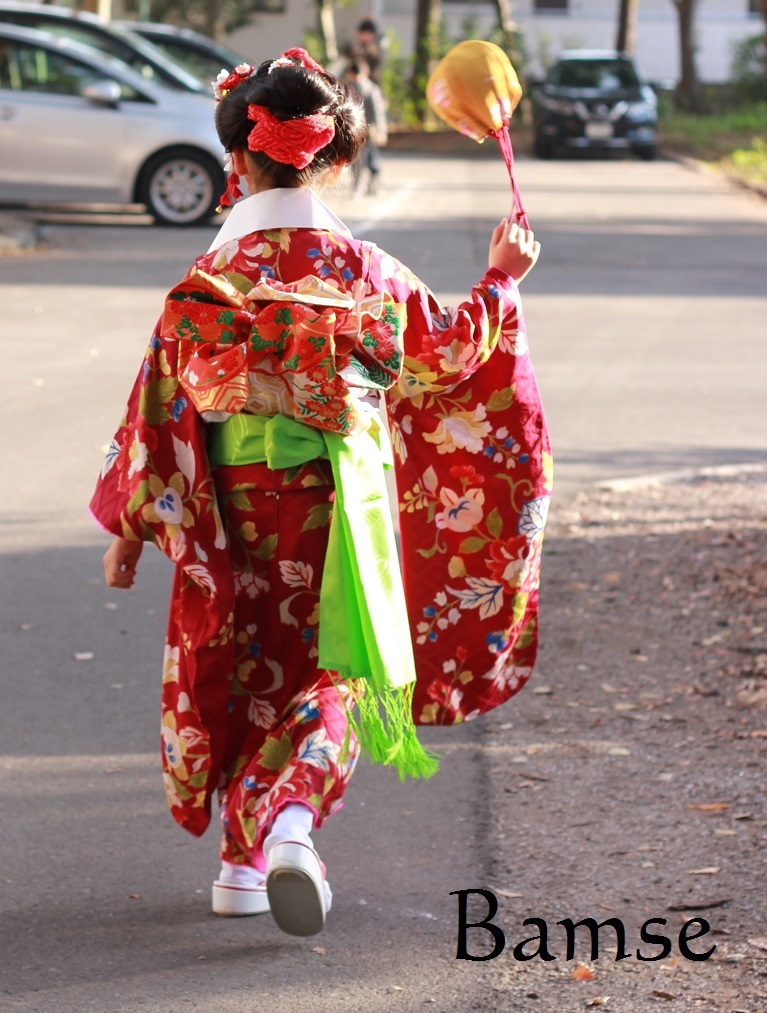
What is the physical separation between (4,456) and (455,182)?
17571 mm

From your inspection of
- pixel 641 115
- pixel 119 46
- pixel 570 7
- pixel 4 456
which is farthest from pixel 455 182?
pixel 570 7

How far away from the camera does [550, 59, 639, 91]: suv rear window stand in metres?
29.8

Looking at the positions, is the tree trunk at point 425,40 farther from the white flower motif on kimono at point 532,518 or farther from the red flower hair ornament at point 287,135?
the red flower hair ornament at point 287,135

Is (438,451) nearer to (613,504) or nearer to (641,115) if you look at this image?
(613,504)

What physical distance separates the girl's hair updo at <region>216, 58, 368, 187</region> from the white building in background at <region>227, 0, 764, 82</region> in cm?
5107

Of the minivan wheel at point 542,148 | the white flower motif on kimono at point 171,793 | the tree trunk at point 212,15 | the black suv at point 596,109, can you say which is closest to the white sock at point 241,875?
the white flower motif on kimono at point 171,793

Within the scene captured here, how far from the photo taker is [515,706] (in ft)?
15.9

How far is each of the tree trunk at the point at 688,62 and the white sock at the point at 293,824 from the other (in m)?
40.9

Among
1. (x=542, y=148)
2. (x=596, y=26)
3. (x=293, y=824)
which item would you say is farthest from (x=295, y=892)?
(x=596, y=26)

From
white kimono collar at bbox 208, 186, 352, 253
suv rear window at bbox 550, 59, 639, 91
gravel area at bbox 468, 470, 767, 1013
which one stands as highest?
suv rear window at bbox 550, 59, 639, 91

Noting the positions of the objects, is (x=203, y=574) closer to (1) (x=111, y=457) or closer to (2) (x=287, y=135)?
(1) (x=111, y=457)

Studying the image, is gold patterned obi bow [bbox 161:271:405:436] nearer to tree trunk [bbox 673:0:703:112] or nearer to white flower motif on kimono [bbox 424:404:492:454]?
white flower motif on kimono [bbox 424:404:492:454]

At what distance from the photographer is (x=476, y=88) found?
11.2 feet

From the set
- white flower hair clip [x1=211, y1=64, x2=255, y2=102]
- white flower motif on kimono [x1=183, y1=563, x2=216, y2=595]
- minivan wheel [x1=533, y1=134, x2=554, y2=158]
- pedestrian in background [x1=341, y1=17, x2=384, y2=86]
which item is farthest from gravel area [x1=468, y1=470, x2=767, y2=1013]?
A: minivan wheel [x1=533, y1=134, x2=554, y2=158]
